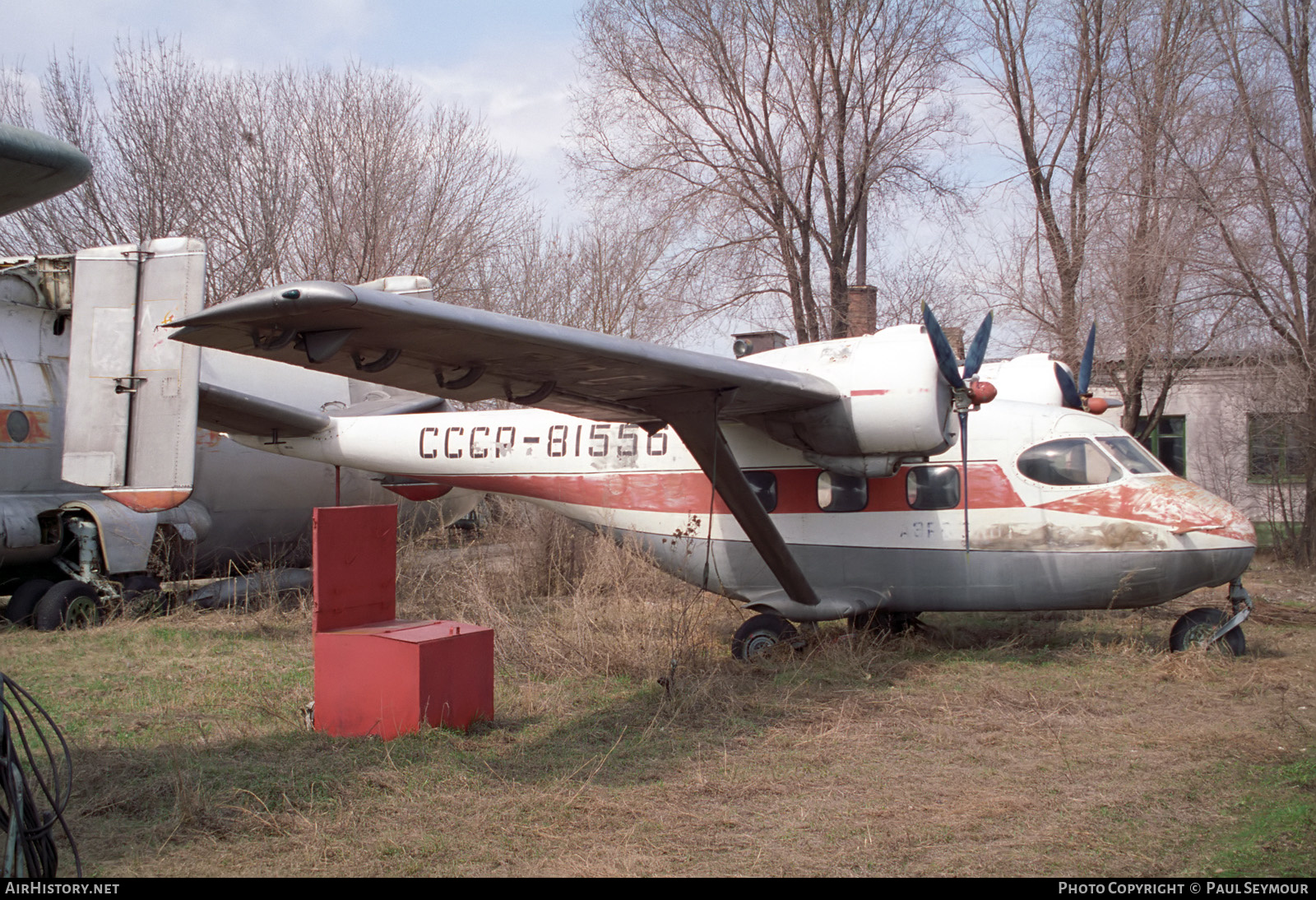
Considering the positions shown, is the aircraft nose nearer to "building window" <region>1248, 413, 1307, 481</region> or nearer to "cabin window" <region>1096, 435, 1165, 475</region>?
"cabin window" <region>1096, 435, 1165, 475</region>

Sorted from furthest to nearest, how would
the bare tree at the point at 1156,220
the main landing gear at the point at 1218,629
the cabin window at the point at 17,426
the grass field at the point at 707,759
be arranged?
the bare tree at the point at 1156,220
the cabin window at the point at 17,426
the main landing gear at the point at 1218,629
the grass field at the point at 707,759

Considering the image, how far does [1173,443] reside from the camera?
22.3 metres

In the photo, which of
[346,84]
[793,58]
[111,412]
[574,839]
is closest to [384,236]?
[346,84]

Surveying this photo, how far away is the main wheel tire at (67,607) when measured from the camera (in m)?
10.5

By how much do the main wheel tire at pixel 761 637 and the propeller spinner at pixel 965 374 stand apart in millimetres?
1857

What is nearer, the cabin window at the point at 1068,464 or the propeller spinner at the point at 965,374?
the propeller spinner at the point at 965,374

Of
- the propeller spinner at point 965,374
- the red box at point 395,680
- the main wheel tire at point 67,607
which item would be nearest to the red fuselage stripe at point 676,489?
the propeller spinner at point 965,374

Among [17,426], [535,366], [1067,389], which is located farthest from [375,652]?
[1067,389]

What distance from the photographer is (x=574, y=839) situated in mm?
4535

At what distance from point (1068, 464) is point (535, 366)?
16.7ft

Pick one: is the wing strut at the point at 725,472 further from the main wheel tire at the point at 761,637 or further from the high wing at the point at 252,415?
the high wing at the point at 252,415

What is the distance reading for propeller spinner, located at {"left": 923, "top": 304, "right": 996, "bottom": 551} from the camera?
7.73 metres

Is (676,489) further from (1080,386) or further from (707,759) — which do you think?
(1080,386)

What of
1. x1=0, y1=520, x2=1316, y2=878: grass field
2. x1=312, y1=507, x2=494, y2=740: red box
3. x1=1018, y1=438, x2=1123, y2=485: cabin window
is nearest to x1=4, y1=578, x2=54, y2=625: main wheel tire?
x1=0, y1=520, x2=1316, y2=878: grass field
